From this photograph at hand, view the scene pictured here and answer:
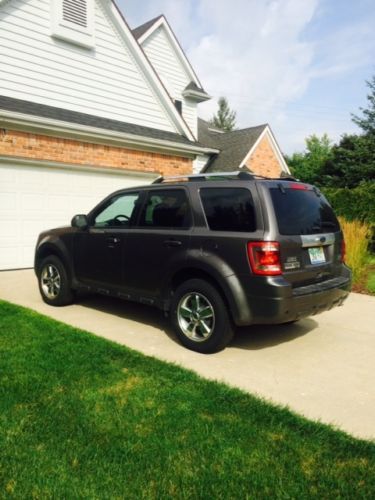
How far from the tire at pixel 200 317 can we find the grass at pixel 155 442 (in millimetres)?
598

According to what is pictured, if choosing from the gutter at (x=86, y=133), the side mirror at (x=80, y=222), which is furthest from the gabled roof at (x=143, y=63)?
the side mirror at (x=80, y=222)

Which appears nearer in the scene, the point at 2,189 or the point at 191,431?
the point at 191,431

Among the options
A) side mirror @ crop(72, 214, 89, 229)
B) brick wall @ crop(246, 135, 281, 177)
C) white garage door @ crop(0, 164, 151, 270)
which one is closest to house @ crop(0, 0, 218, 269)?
white garage door @ crop(0, 164, 151, 270)

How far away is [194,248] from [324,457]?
7.87 ft

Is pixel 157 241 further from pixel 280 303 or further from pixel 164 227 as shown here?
pixel 280 303

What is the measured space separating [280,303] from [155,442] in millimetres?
1811

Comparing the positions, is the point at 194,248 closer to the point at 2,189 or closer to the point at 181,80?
the point at 2,189

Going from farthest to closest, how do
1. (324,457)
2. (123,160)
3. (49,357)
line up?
(123,160) < (49,357) < (324,457)

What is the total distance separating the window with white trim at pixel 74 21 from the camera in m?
10.1

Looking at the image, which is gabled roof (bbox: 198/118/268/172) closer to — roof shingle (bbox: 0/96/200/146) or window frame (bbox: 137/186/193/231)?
Result: roof shingle (bbox: 0/96/200/146)

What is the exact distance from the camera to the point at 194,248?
14.5 ft

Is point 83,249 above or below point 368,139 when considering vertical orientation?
below

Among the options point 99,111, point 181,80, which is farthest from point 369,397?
point 181,80

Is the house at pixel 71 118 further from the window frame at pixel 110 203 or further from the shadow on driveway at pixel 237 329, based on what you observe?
the window frame at pixel 110 203
